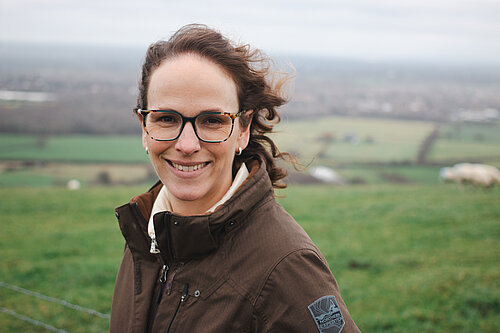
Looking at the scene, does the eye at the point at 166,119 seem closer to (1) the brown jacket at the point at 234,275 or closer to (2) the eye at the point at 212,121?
(2) the eye at the point at 212,121

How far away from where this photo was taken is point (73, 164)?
2852 centimetres

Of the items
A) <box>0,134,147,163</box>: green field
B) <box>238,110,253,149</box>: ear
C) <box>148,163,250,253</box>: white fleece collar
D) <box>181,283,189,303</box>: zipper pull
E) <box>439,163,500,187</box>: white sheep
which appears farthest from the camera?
<box>0,134,147,163</box>: green field

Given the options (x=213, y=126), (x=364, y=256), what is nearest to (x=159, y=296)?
(x=213, y=126)

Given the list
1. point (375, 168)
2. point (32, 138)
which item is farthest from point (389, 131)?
point (32, 138)

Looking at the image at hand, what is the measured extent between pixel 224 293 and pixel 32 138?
4096 centimetres

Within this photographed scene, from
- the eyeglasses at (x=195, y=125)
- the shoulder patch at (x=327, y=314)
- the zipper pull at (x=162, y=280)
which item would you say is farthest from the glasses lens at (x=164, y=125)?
the shoulder patch at (x=327, y=314)

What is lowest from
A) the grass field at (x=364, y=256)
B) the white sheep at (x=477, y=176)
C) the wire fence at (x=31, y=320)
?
the white sheep at (x=477, y=176)

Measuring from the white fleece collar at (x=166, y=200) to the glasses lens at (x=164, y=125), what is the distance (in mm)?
393

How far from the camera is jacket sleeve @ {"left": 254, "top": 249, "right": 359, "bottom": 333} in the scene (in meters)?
1.49

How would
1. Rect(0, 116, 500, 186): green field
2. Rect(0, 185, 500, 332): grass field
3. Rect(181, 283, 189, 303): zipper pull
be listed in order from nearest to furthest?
Rect(181, 283, 189, 303): zipper pull, Rect(0, 185, 500, 332): grass field, Rect(0, 116, 500, 186): green field

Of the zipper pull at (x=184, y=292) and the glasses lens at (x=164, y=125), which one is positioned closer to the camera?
the zipper pull at (x=184, y=292)

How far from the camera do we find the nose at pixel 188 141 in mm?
1812

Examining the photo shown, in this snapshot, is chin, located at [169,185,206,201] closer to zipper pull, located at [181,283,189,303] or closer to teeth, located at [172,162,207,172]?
teeth, located at [172,162,207,172]

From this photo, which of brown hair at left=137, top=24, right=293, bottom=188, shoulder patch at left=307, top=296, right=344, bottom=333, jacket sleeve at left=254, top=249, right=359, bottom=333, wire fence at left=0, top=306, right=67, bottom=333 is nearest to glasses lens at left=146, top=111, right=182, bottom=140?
brown hair at left=137, top=24, right=293, bottom=188
